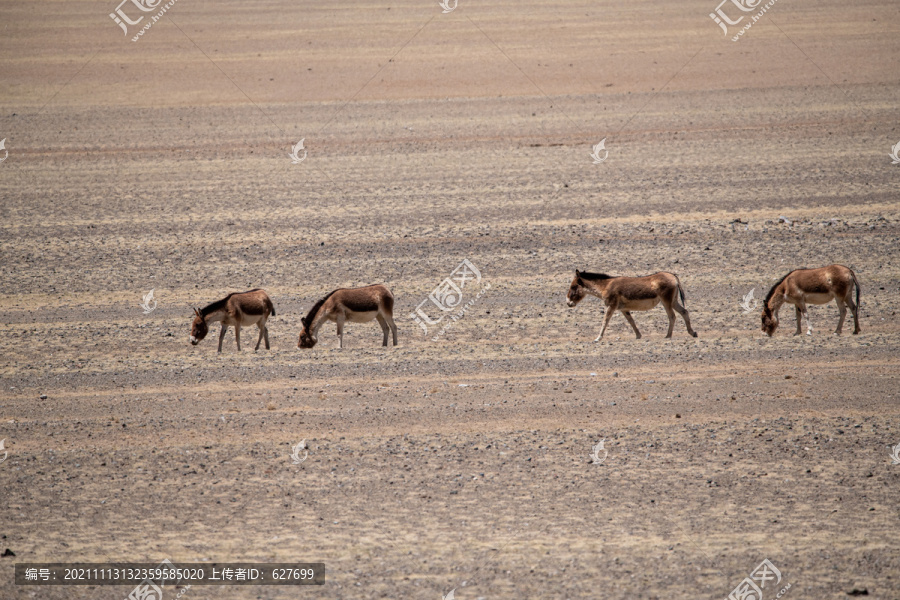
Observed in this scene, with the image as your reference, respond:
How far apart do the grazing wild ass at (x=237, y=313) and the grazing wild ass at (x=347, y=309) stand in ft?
1.93

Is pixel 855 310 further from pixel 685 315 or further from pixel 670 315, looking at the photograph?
pixel 670 315

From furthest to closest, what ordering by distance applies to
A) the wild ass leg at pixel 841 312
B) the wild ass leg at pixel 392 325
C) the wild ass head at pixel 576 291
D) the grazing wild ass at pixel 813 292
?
the wild ass head at pixel 576 291 → the wild ass leg at pixel 392 325 → the wild ass leg at pixel 841 312 → the grazing wild ass at pixel 813 292

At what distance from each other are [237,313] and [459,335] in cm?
325

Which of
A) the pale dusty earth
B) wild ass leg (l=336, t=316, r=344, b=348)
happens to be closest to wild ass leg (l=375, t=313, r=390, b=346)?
the pale dusty earth

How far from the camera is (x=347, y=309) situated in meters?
13.3

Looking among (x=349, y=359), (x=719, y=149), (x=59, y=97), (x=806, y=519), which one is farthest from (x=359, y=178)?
(x=806, y=519)

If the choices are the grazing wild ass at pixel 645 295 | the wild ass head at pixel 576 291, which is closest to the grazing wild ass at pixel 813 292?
the grazing wild ass at pixel 645 295

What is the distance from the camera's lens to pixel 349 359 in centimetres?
1277

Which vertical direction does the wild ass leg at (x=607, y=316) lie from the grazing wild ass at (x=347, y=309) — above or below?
below
